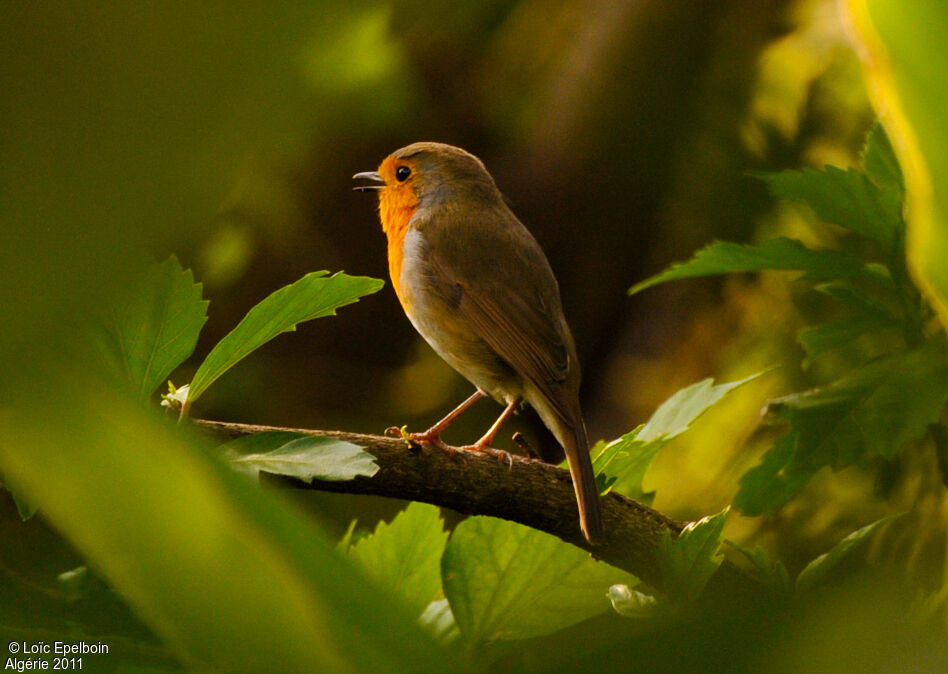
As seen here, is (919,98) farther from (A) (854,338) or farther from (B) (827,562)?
(A) (854,338)

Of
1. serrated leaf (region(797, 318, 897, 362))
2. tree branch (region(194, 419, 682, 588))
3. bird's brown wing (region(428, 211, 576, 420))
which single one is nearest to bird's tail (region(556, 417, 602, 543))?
tree branch (region(194, 419, 682, 588))

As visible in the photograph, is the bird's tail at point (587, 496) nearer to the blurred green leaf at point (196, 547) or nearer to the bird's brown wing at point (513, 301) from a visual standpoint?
the bird's brown wing at point (513, 301)

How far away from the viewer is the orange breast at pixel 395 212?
2.21 metres

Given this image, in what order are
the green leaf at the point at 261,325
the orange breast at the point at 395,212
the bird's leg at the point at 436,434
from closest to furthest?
the green leaf at the point at 261,325
the bird's leg at the point at 436,434
the orange breast at the point at 395,212

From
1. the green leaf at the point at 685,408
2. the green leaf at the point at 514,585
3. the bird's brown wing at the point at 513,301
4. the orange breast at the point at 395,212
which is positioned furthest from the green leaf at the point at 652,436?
the orange breast at the point at 395,212

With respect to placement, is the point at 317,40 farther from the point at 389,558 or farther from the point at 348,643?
the point at 389,558

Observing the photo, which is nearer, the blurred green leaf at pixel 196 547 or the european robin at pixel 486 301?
the blurred green leaf at pixel 196 547

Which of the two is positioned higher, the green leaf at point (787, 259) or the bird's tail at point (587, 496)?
the green leaf at point (787, 259)

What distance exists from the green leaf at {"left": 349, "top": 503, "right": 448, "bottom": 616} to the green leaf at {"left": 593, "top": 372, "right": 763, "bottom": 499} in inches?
6.8

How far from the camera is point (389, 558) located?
0.92 m

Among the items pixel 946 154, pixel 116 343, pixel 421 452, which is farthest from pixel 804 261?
pixel 946 154

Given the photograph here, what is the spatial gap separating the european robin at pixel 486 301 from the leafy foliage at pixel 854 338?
0.62 meters

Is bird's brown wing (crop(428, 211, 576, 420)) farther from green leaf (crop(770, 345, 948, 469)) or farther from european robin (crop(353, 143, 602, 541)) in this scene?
green leaf (crop(770, 345, 948, 469))

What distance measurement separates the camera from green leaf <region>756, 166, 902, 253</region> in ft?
3.46
